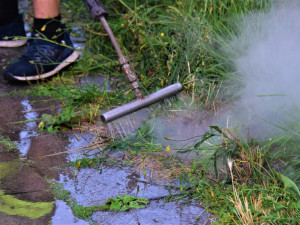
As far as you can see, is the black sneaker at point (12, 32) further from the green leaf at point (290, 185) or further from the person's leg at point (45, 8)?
the green leaf at point (290, 185)

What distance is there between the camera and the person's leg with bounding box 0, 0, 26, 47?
3408 millimetres

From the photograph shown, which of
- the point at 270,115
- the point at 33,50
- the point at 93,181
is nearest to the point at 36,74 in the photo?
the point at 33,50

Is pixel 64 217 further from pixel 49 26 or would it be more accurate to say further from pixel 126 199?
pixel 49 26

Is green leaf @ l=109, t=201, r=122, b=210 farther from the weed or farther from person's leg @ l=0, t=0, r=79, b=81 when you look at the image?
person's leg @ l=0, t=0, r=79, b=81

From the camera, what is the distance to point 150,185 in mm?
2018

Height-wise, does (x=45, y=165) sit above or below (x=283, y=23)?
below

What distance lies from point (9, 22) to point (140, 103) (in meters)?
1.56

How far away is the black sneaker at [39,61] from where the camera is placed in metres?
2.97

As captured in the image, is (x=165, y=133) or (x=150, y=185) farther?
(x=165, y=133)

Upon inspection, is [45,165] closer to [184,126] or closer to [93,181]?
[93,181]

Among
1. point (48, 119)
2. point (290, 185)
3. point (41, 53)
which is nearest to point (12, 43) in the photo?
point (41, 53)

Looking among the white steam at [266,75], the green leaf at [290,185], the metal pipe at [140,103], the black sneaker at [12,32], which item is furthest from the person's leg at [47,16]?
the green leaf at [290,185]

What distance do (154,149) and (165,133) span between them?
7.7 inches

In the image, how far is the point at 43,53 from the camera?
3029 mm
